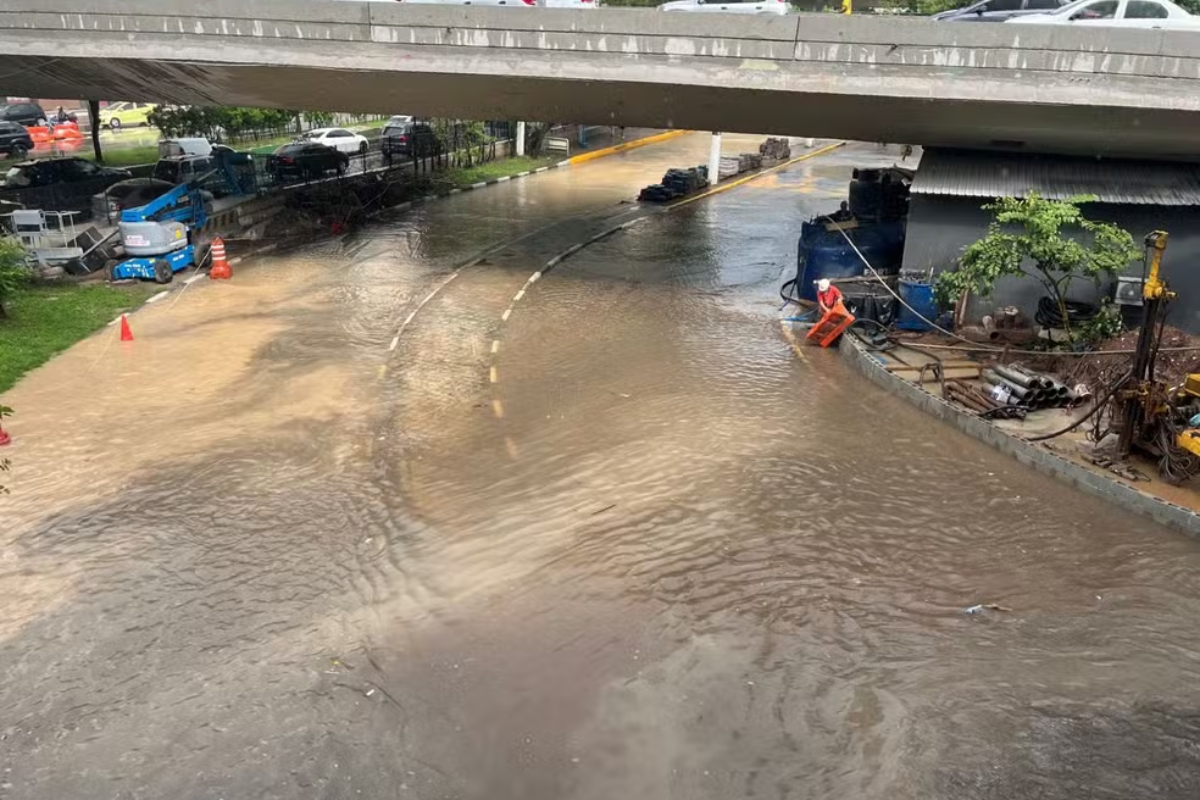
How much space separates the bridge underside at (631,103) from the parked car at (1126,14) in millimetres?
1720

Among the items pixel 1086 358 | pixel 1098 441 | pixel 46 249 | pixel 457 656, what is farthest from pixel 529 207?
pixel 457 656

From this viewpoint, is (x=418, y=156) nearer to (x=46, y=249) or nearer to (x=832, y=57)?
(x=46, y=249)

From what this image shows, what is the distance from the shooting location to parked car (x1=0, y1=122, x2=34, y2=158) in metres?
34.5

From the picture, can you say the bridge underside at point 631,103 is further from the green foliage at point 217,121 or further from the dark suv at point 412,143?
the dark suv at point 412,143

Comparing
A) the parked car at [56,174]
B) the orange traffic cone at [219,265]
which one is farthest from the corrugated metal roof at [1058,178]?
the parked car at [56,174]

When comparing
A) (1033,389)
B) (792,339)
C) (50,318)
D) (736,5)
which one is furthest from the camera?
(736,5)

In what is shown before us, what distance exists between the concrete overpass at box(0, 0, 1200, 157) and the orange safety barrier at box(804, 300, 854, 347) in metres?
3.51

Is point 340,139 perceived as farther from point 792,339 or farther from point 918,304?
point 918,304

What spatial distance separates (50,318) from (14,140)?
81.7 feet

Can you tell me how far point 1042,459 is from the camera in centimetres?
1062

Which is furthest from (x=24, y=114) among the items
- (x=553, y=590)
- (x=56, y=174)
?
(x=553, y=590)

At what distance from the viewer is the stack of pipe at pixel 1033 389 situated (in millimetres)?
11852

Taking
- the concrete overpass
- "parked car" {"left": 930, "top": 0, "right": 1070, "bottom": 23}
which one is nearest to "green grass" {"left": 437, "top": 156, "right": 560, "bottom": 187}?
the concrete overpass

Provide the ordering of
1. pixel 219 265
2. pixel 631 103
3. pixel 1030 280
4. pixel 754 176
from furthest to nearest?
pixel 754 176
pixel 219 265
pixel 631 103
pixel 1030 280
